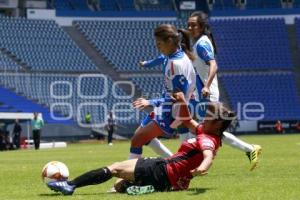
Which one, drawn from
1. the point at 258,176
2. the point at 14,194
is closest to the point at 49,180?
the point at 14,194

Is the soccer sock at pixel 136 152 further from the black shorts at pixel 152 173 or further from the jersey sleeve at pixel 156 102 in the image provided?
the black shorts at pixel 152 173

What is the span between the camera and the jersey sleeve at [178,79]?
8516 mm

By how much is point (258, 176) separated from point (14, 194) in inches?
146

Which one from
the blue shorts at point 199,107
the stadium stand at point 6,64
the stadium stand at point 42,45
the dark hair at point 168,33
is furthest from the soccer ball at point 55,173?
the stadium stand at point 42,45

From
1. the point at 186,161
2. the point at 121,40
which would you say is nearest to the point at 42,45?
the point at 121,40

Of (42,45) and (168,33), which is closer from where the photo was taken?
(168,33)

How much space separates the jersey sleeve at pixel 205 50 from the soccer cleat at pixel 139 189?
2902 mm

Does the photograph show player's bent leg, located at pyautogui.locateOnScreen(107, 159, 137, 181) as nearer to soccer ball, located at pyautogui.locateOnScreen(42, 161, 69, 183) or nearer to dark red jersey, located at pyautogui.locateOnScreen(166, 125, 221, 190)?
dark red jersey, located at pyautogui.locateOnScreen(166, 125, 221, 190)

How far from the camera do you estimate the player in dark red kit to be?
779cm

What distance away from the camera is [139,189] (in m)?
7.81

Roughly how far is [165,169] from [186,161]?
0.27 metres

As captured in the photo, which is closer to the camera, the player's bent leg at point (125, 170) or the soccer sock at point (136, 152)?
the player's bent leg at point (125, 170)

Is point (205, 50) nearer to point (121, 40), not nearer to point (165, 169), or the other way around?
point (165, 169)

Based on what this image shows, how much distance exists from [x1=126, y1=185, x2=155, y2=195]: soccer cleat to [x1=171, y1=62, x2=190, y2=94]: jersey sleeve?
1.35 m
